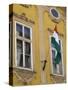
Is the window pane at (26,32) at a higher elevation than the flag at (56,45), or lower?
higher

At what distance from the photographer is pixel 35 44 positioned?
2357 millimetres

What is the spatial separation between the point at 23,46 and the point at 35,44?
0.12m

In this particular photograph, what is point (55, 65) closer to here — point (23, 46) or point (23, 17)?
point (23, 46)

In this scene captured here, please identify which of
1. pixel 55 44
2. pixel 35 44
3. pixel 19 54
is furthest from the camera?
pixel 55 44

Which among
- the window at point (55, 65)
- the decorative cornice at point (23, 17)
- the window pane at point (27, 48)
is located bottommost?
the window at point (55, 65)

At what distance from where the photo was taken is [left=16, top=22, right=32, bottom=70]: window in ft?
7.41

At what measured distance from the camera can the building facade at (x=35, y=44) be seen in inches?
88.4

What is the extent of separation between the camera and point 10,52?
2.22 metres

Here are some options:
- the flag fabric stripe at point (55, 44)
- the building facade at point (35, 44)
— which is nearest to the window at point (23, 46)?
the building facade at point (35, 44)

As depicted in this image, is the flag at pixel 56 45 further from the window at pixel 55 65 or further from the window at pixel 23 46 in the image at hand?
the window at pixel 23 46

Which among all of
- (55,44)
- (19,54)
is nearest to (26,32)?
(19,54)

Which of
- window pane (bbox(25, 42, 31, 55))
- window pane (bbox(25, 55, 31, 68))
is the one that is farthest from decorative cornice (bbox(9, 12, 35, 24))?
window pane (bbox(25, 55, 31, 68))

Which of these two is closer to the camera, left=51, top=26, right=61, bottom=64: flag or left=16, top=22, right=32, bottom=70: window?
left=16, top=22, right=32, bottom=70: window

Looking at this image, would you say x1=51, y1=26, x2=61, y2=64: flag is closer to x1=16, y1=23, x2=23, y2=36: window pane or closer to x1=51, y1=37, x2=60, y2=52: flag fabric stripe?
x1=51, y1=37, x2=60, y2=52: flag fabric stripe
